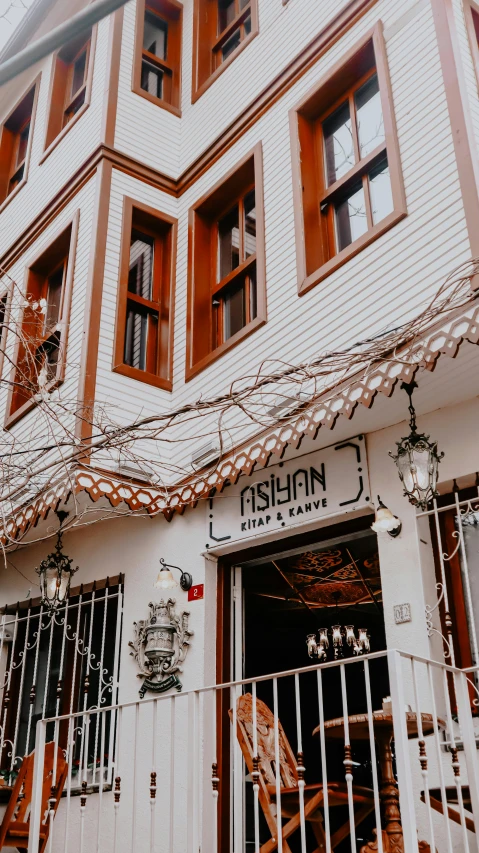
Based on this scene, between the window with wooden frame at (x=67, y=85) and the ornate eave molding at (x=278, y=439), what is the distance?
495 cm

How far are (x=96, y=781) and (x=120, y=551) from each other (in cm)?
188

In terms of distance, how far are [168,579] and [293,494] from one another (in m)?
1.17

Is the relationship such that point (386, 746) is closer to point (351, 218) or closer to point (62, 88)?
point (351, 218)

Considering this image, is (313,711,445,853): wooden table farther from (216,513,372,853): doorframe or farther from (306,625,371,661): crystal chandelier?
(306,625,371,661): crystal chandelier

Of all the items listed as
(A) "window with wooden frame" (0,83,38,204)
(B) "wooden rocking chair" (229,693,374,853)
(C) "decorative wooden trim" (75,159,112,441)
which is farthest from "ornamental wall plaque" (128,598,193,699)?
(A) "window with wooden frame" (0,83,38,204)

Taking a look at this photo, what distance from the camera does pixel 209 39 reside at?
30.5ft

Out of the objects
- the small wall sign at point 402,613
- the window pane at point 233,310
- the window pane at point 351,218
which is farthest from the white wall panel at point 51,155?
the small wall sign at point 402,613

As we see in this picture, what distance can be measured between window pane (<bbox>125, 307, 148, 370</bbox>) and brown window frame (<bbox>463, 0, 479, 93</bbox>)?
150 inches

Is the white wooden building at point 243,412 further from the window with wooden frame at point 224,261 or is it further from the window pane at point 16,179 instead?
Answer: the window pane at point 16,179

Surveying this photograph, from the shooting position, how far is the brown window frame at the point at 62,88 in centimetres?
936

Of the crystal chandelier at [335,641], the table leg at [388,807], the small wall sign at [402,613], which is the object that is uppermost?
the crystal chandelier at [335,641]

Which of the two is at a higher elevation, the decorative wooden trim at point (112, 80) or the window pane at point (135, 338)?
the decorative wooden trim at point (112, 80)

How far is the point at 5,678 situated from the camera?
7801mm

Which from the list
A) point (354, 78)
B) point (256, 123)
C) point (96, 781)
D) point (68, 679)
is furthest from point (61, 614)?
point (354, 78)
